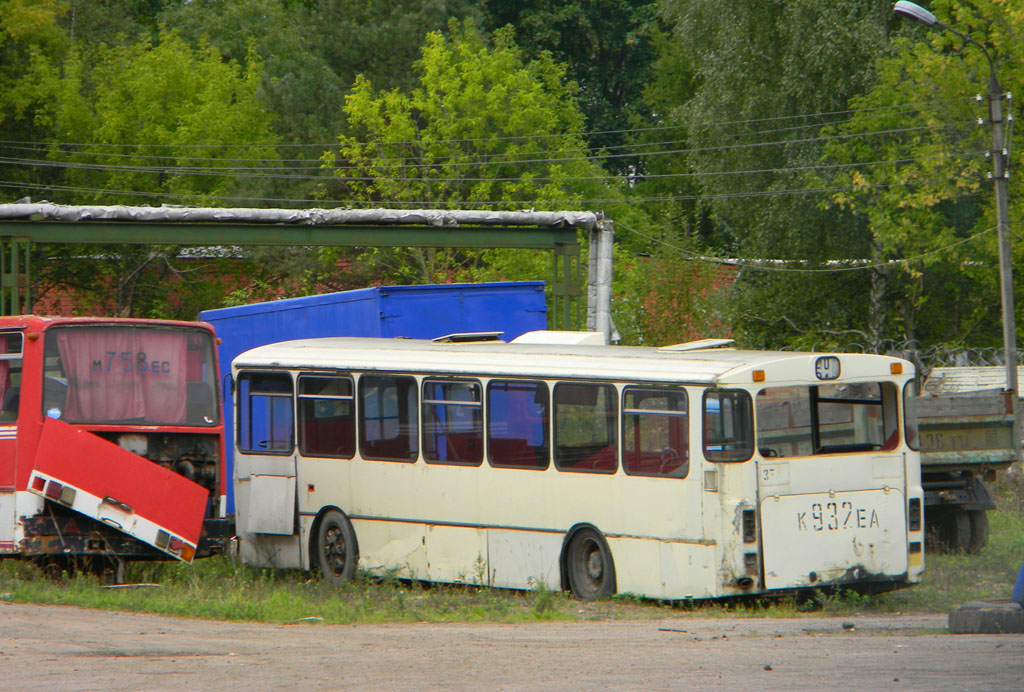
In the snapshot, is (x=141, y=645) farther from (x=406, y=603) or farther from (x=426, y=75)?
(x=426, y=75)

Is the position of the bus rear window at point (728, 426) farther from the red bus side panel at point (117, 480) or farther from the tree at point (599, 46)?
the tree at point (599, 46)

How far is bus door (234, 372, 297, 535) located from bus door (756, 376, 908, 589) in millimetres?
5807

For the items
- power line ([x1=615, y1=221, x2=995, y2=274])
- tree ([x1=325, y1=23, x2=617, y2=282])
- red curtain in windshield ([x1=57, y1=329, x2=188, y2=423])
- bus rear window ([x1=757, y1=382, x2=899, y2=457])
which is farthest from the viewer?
tree ([x1=325, y1=23, x2=617, y2=282])

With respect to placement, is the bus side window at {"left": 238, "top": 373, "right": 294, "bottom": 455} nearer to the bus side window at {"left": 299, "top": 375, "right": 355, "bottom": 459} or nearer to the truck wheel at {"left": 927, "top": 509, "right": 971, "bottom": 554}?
the bus side window at {"left": 299, "top": 375, "right": 355, "bottom": 459}

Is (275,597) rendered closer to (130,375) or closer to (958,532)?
(130,375)

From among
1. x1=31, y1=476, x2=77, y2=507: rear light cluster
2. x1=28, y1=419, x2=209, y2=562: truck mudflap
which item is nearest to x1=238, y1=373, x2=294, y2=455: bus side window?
x1=28, y1=419, x2=209, y2=562: truck mudflap

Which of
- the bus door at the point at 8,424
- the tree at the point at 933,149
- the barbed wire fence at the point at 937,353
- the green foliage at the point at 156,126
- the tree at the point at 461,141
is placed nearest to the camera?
the bus door at the point at 8,424

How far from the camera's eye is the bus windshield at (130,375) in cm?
1428

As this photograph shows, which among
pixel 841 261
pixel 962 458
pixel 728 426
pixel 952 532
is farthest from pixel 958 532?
pixel 841 261

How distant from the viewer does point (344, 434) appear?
14.9 metres

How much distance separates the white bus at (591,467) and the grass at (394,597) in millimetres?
238

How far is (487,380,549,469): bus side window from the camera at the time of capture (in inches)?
520

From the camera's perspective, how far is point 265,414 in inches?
611

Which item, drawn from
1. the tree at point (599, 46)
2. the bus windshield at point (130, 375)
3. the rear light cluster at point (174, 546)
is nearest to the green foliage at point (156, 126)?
the tree at point (599, 46)
